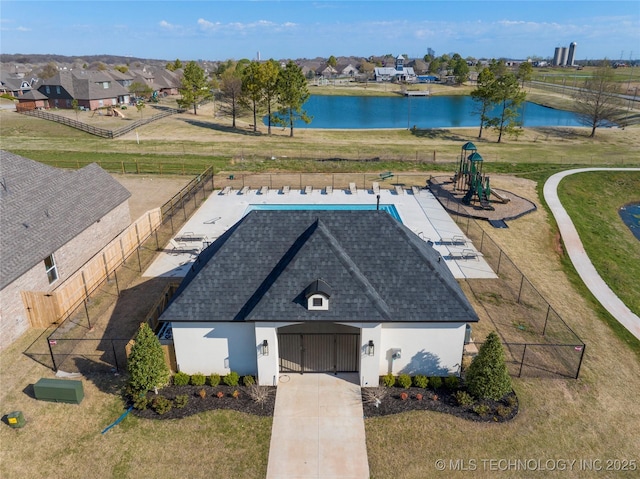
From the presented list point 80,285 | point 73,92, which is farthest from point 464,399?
point 73,92

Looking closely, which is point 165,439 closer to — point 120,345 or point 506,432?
point 120,345

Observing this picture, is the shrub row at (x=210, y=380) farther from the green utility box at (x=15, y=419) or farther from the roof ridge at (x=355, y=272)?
the roof ridge at (x=355, y=272)

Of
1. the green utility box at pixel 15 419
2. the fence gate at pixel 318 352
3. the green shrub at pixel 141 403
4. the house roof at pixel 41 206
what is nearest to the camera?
the green utility box at pixel 15 419

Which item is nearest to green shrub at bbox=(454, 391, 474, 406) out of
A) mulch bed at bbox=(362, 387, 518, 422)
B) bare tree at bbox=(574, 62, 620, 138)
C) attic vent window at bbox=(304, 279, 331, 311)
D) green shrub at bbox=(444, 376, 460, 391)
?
mulch bed at bbox=(362, 387, 518, 422)

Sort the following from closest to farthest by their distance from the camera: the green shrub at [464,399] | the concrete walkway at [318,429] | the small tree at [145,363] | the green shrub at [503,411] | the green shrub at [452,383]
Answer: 1. the concrete walkway at [318,429]
2. the small tree at [145,363]
3. the green shrub at [503,411]
4. the green shrub at [464,399]
5. the green shrub at [452,383]

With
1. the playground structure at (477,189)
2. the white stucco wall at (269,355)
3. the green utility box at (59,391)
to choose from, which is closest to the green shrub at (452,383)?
the white stucco wall at (269,355)

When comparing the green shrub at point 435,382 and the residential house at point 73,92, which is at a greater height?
the residential house at point 73,92

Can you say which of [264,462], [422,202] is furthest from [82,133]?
[264,462]

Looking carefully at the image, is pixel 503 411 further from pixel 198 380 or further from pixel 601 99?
pixel 601 99
